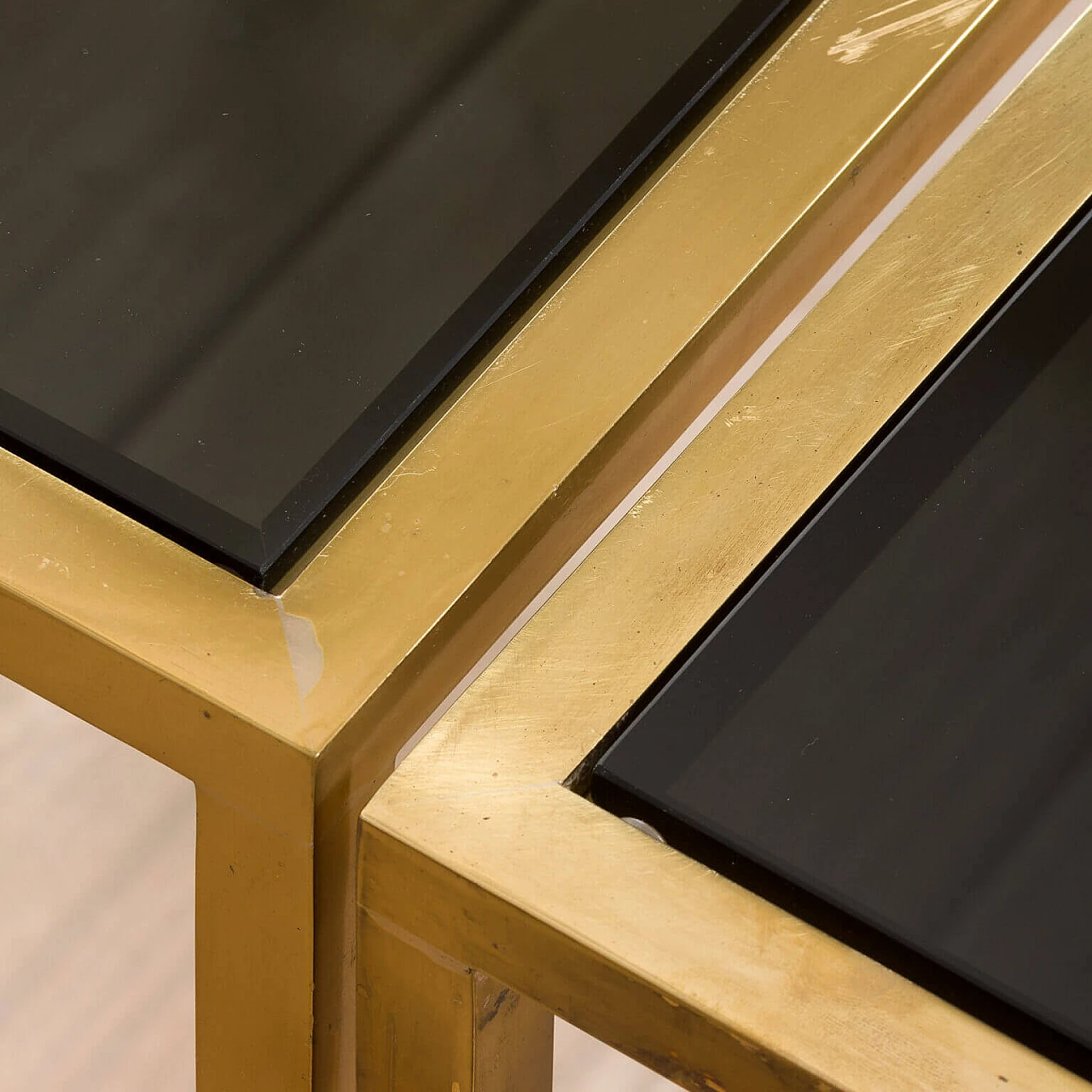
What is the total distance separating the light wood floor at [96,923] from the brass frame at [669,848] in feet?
1.27

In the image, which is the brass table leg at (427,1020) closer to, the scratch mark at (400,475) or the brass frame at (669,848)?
the brass frame at (669,848)

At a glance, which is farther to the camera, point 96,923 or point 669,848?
point 96,923

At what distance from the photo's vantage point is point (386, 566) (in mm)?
461

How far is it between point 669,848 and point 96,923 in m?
0.56

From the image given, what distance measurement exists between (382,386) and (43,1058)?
48 cm

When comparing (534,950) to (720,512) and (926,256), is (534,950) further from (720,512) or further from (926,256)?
(926,256)

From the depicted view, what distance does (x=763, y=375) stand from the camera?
485 mm

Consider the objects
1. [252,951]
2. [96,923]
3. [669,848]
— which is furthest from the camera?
[96,923]

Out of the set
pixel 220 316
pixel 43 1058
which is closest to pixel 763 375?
pixel 220 316

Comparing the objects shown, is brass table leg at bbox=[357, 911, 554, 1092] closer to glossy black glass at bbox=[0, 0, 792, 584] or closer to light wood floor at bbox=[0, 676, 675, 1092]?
glossy black glass at bbox=[0, 0, 792, 584]

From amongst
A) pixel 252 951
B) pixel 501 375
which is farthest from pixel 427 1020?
pixel 501 375

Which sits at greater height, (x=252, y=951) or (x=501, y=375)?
(x=501, y=375)

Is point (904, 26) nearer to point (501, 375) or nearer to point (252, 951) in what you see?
point (501, 375)

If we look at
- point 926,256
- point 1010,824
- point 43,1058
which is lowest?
point 43,1058
